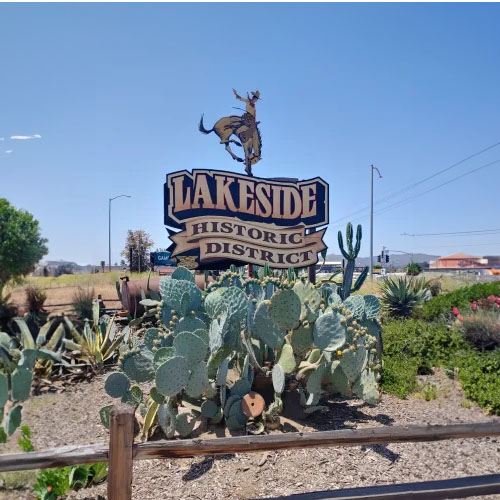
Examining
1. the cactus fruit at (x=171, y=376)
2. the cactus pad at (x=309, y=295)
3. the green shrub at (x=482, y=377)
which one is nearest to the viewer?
the cactus fruit at (x=171, y=376)

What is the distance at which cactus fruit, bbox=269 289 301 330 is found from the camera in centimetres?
565

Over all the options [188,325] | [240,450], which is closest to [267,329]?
[188,325]

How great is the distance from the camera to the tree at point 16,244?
31344 millimetres

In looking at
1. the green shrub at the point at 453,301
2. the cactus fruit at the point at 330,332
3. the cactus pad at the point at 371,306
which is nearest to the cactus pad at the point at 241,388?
the cactus fruit at the point at 330,332

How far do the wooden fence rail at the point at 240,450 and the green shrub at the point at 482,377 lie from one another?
347cm

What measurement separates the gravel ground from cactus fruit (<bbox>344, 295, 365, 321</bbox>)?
1217 mm

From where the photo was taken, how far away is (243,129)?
11.5 metres

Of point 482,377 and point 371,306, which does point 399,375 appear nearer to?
point 482,377

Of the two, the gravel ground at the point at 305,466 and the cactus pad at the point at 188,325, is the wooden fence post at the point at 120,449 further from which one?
the cactus pad at the point at 188,325

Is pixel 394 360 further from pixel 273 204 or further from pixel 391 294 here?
pixel 391 294

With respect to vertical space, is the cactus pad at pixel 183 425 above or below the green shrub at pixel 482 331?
below

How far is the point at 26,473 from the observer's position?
5008mm

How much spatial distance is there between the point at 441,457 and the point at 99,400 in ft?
15.5

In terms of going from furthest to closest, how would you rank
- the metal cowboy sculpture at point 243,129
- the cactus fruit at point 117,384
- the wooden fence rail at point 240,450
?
the metal cowboy sculpture at point 243,129 < the cactus fruit at point 117,384 < the wooden fence rail at point 240,450
